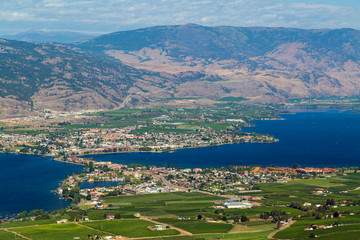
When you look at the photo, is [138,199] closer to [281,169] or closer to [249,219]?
[249,219]

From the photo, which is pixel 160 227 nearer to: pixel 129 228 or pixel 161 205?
pixel 129 228

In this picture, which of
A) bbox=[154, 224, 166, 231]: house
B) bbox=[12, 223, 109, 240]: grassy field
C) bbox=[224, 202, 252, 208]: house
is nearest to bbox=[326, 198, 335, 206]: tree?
bbox=[224, 202, 252, 208]: house

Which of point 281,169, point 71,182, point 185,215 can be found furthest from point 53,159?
point 185,215

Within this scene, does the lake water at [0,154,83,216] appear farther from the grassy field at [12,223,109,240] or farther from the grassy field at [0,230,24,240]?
the grassy field at [0,230,24,240]

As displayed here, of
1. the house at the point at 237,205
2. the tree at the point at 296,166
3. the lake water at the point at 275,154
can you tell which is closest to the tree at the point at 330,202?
the house at the point at 237,205

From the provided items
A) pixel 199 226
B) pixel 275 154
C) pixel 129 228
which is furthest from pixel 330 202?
pixel 275 154
